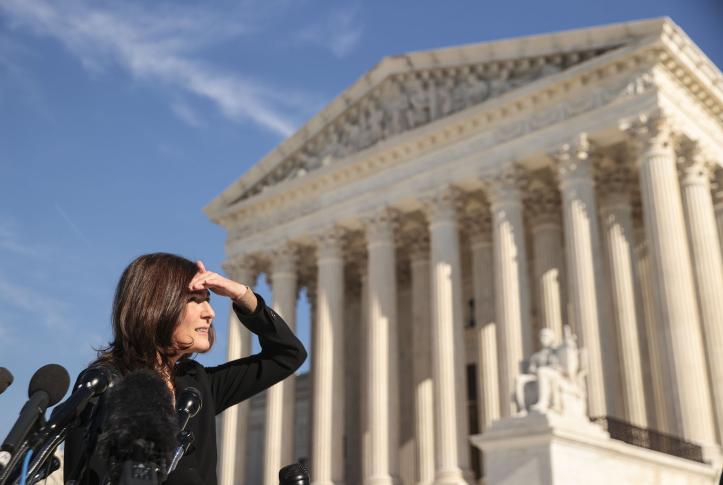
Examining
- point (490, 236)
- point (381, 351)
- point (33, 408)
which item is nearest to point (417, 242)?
point (490, 236)

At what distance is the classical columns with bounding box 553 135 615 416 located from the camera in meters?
26.8

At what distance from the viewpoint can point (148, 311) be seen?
3133mm

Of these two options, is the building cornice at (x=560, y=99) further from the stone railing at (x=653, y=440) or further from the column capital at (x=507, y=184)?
the stone railing at (x=653, y=440)

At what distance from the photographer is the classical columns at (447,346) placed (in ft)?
100

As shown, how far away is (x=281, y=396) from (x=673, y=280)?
18047 mm

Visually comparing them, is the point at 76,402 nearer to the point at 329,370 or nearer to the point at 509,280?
the point at 509,280

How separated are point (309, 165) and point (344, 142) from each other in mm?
2245

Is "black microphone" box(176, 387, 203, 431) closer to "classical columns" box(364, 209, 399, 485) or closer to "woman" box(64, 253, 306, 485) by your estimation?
"woman" box(64, 253, 306, 485)

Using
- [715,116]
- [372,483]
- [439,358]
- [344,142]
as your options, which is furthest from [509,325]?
[344,142]

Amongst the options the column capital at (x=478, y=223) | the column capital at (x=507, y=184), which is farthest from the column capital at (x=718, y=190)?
the column capital at (x=478, y=223)

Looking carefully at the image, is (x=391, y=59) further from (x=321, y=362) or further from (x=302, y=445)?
(x=302, y=445)

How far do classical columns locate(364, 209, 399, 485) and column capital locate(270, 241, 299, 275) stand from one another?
496 centimetres

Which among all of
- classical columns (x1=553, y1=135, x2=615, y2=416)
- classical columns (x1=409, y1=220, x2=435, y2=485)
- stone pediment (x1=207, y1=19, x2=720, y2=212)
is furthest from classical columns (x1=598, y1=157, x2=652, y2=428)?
classical columns (x1=409, y1=220, x2=435, y2=485)

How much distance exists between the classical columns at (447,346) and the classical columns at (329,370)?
450cm
